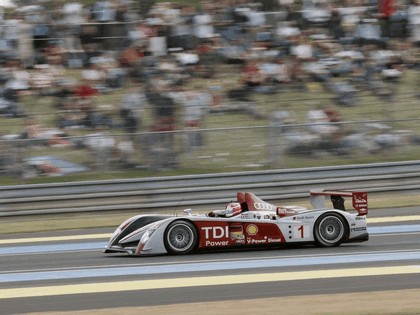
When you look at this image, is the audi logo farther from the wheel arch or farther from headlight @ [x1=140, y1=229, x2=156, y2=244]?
headlight @ [x1=140, y1=229, x2=156, y2=244]

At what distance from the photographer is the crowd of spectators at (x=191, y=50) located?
13.1m

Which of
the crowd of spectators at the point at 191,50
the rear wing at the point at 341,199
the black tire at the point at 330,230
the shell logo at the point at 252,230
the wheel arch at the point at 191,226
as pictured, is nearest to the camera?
the wheel arch at the point at 191,226

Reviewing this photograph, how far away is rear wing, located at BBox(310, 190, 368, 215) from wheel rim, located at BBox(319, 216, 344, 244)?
0.26 m

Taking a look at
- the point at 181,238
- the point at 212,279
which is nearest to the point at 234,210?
the point at 181,238

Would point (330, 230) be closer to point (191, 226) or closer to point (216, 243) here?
point (216, 243)

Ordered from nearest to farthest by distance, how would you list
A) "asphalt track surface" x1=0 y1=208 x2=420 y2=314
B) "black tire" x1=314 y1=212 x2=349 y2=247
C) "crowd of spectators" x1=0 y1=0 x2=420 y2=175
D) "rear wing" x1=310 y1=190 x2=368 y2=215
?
"asphalt track surface" x1=0 y1=208 x2=420 y2=314, "black tire" x1=314 y1=212 x2=349 y2=247, "rear wing" x1=310 y1=190 x2=368 y2=215, "crowd of spectators" x1=0 y1=0 x2=420 y2=175

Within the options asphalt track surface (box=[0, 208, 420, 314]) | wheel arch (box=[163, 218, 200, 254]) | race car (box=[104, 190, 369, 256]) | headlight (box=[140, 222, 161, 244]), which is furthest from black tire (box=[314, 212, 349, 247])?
headlight (box=[140, 222, 161, 244])

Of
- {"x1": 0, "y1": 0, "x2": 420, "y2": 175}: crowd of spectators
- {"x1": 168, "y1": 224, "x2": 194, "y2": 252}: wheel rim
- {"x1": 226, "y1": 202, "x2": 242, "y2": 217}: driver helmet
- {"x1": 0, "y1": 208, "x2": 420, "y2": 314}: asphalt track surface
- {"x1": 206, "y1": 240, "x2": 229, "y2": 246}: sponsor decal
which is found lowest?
{"x1": 0, "y1": 208, "x2": 420, "y2": 314}: asphalt track surface

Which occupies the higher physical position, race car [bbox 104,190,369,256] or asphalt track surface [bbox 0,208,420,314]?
race car [bbox 104,190,369,256]

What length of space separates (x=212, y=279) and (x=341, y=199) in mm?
2247

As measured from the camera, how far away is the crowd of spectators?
13.1 m

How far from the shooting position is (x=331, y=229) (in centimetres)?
902

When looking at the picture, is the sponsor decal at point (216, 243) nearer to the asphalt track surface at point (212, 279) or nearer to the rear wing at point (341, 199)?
the asphalt track surface at point (212, 279)

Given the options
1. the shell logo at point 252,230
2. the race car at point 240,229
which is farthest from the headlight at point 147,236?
the shell logo at point 252,230
